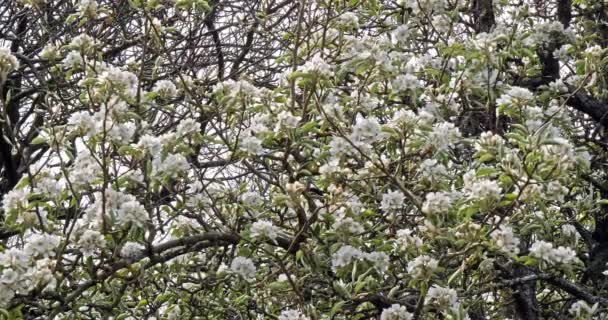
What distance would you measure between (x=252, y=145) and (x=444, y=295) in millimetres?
854

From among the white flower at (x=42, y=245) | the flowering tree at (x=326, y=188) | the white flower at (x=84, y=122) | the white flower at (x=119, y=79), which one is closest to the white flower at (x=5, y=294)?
the flowering tree at (x=326, y=188)

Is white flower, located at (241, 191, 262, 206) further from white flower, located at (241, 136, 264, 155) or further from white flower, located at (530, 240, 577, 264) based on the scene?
white flower, located at (530, 240, 577, 264)

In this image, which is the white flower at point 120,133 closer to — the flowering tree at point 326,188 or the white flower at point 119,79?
the flowering tree at point 326,188

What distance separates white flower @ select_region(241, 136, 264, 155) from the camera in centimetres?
280

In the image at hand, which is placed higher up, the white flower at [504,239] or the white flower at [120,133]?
the white flower at [120,133]

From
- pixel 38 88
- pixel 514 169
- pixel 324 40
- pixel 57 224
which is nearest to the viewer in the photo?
pixel 514 169

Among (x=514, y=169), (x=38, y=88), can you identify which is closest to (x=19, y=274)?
(x=514, y=169)

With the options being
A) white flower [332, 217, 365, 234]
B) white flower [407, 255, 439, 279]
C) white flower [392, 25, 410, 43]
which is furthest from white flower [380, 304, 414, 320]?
white flower [392, 25, 410, 43]

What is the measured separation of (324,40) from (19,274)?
1.60 m

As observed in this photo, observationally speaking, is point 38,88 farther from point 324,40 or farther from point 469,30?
point 469,30

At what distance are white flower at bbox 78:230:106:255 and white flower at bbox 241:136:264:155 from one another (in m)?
0.59

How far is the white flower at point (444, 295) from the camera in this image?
2576 mm

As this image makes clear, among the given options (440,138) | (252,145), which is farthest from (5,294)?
(440,138)

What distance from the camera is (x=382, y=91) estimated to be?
351 cm
